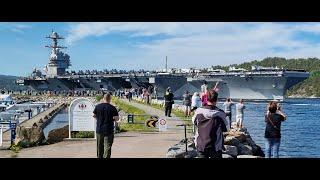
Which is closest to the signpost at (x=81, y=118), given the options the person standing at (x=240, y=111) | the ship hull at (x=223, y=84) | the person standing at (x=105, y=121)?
the person standing at (x=105, y=121)

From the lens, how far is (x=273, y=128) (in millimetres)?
7102

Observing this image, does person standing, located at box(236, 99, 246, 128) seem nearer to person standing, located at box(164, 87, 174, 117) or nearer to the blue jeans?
person standing, located at box(164, 87, 174, 117)

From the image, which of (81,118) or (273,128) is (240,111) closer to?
→ (81,118)

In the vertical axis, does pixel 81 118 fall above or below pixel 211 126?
below

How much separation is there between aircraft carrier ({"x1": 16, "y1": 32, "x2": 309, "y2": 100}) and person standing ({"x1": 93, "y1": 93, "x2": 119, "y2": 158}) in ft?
23.5

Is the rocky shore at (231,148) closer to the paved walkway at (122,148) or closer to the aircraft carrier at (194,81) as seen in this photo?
the paved walkway at (122,148)

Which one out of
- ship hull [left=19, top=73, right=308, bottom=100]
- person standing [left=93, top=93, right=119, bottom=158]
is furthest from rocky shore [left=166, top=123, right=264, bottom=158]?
ship hull [left=19, top=73, right=308, bottom=100]

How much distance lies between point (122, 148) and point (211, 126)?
3525 mm

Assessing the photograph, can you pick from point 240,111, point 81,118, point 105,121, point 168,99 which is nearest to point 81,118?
point 81,118
